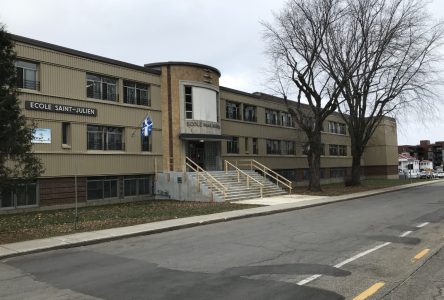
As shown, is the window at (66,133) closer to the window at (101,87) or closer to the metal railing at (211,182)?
the window at (101,87)

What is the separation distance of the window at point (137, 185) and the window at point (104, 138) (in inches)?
86.1

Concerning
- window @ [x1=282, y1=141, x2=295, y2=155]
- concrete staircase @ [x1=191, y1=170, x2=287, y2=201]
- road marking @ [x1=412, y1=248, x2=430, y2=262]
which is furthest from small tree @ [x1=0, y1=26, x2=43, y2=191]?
window @ [x1=282, y1=141, x2=295, y2=155]

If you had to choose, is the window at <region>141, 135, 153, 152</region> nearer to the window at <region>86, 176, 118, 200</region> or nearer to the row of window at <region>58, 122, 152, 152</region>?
the row of window at <region>58, 122, 152, 152</region>

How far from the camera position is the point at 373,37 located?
121ft

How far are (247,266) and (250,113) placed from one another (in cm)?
3413

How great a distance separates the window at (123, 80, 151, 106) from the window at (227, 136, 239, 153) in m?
9.79

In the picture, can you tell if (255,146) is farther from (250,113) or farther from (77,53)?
(77,53)

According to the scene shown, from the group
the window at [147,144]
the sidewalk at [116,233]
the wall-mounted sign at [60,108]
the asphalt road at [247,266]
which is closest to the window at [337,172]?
the window at [147,144]

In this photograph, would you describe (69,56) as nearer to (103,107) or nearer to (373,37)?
(103,107)

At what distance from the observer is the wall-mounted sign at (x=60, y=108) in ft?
77.1

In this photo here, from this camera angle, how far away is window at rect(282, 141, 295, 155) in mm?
47312

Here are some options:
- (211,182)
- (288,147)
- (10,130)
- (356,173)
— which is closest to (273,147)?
(288,147)

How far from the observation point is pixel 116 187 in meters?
28.4

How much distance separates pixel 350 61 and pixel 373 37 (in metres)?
2.60
